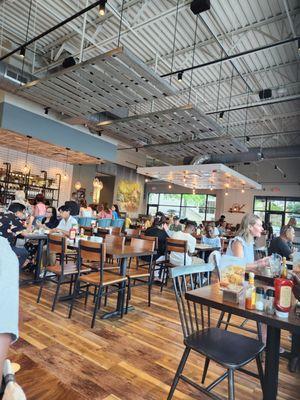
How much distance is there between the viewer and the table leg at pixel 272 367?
1.80 meters

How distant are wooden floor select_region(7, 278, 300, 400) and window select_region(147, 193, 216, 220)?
14429 millimetres

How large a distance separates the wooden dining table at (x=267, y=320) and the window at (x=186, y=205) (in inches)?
632

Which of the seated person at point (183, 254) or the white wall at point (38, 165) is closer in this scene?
the seated person at point (183, 254)

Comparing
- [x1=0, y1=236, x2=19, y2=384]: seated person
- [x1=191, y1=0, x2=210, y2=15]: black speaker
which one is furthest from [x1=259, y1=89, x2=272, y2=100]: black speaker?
[x1=0, y1=236, x2=19, y2=384]: seated person

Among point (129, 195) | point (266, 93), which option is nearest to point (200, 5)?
point (266, 93)

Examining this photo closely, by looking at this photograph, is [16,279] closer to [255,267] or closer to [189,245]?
[255,267]

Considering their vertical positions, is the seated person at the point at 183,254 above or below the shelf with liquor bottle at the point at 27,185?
below

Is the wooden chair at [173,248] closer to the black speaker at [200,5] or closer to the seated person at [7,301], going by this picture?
the black speaker at [200,5]

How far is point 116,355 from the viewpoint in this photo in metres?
2.76

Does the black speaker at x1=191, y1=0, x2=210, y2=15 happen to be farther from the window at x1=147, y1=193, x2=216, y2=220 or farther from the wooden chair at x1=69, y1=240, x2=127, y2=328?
the window at x1=147, y1=193, x2=216, y2=220

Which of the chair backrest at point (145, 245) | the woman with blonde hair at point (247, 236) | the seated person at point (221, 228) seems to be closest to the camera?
the woman with blonde hair at point (247, 236)

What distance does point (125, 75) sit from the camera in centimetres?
461

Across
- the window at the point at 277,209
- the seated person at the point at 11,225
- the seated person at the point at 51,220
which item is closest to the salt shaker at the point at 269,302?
the seated person at the point at 11,225

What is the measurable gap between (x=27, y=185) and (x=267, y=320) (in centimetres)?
1012
